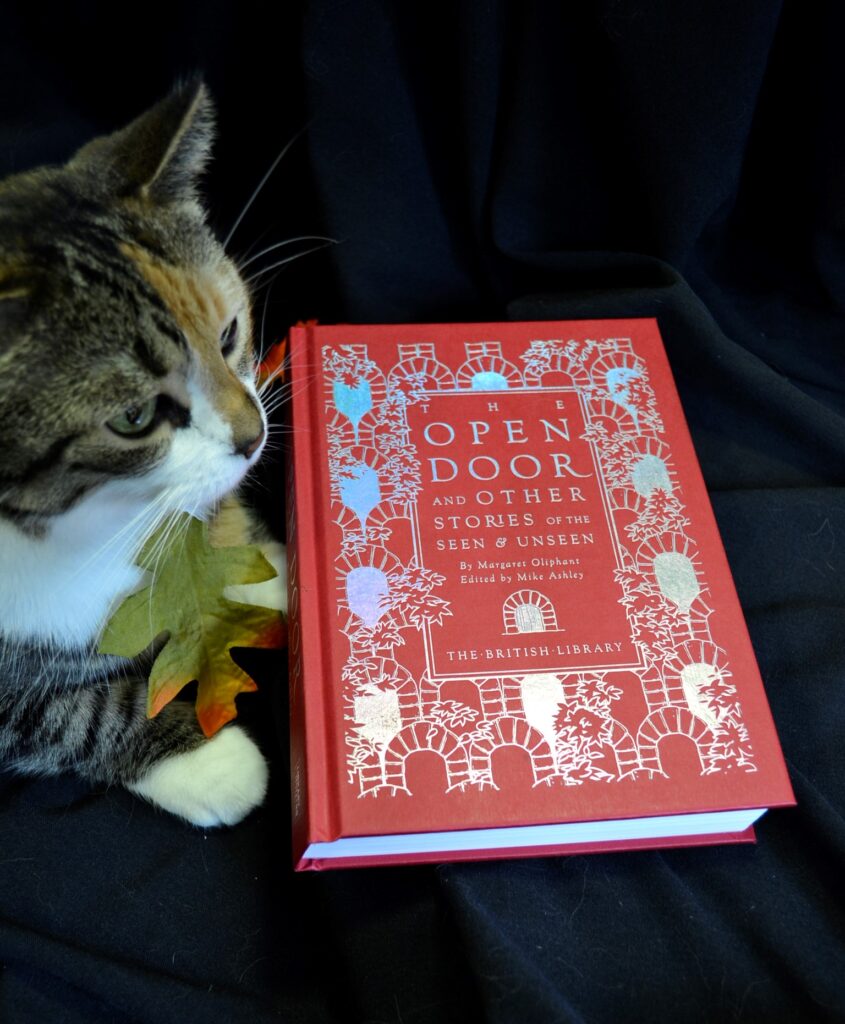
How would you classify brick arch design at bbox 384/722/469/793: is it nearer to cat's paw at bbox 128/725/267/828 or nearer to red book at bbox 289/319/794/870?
red book at bbox 289/319/794/870

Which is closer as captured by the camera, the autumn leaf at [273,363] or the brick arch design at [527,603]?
the brick arch design at [527,603]

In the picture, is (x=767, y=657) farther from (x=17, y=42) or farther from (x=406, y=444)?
(x=17, y=42)

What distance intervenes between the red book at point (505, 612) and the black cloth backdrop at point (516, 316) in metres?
0.07

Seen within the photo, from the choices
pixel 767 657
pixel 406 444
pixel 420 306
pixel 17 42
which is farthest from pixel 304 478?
pixel 17 42

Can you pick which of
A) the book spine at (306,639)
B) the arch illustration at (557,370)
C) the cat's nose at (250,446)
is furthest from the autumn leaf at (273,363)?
the arch illustration at (557,370)

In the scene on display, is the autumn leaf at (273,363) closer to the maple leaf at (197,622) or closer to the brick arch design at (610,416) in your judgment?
the maple leaf at (197,622)

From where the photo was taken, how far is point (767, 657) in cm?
81

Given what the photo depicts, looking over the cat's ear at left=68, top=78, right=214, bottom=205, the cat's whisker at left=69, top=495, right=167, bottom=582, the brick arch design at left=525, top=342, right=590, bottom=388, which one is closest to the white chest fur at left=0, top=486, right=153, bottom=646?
the cat's whisker at left=69, top=495, right=167, bottom=582

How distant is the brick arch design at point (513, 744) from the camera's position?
67 cm

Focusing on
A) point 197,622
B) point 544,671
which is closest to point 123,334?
point 197,622

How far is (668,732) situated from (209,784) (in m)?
0.38

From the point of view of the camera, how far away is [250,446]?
716mm

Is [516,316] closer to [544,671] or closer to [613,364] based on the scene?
[613,364]

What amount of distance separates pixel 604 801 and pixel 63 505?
1.48 ft
